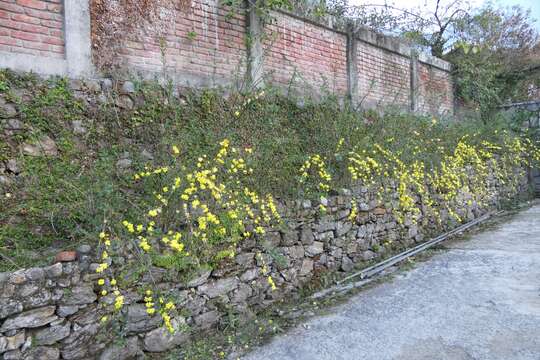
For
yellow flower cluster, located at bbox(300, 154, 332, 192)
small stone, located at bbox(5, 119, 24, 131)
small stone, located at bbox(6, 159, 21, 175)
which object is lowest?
yellow flower cluster, located at bbox(300, 154, 332, 192)

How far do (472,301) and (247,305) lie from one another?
7.29 feet

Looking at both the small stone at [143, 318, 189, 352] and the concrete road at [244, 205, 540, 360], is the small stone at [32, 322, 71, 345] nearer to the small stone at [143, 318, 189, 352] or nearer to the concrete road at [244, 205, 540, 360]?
the small stone at [143, 318, 189, 352]

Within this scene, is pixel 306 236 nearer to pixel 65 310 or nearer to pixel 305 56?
pixel 65 310

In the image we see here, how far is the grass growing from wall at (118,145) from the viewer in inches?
115

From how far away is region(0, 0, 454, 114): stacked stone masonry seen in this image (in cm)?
Answer: 339

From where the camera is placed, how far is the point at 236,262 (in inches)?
144

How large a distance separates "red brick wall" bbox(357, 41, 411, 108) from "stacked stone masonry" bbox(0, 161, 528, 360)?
2.36 m

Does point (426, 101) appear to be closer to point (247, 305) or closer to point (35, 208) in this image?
point (247, 305)

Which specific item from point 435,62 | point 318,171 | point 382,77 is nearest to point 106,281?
point 318,171

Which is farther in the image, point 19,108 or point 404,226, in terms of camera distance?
point 404,226

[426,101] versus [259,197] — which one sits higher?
[426,101]

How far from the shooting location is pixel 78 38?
11.8 ft

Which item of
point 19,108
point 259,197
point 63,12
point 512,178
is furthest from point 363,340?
point 512,178

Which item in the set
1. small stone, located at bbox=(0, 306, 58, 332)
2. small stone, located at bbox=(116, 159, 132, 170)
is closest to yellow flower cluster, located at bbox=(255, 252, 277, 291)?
small stone, located at bbox=(116, 159, 132, 170)
